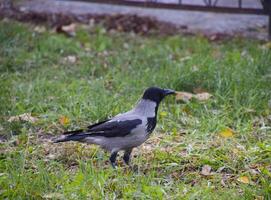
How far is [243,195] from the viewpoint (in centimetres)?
441

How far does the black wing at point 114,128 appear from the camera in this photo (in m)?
4.93

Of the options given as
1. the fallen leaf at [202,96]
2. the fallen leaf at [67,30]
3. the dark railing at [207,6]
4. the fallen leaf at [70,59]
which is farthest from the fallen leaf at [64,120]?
the dark railing at [207,6]

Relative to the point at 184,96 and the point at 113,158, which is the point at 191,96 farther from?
the point at 113,158

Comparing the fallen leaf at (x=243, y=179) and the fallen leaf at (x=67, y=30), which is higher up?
the fallen leaf at (x=67, y=30)

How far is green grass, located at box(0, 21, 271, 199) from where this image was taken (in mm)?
4500

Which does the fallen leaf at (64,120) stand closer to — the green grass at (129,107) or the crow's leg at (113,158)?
the green grass at (129,107)

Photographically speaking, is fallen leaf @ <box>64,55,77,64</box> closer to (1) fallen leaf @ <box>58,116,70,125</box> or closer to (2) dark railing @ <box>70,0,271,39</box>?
(2) dark railing @ <box>70,0,271,39</box>

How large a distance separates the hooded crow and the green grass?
6.9 inches

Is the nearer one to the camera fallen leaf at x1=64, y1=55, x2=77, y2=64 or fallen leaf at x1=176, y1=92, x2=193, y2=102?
fallen leaf at x1=176, y1=92, x2=193, y2=102

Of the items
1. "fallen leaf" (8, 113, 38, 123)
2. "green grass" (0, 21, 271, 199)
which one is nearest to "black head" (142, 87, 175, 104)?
"green grass" (0, 21, 271, 199)

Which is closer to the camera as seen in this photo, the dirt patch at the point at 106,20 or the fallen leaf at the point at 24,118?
the fallen leaf at the point at 24,118

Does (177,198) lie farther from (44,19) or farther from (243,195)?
(44,19)

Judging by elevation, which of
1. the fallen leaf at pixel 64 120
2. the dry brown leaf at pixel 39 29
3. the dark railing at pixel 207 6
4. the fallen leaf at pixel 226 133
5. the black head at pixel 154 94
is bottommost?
the fallen leaf at pixel 64 120

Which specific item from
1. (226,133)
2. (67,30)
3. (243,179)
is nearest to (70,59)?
(67,30)
